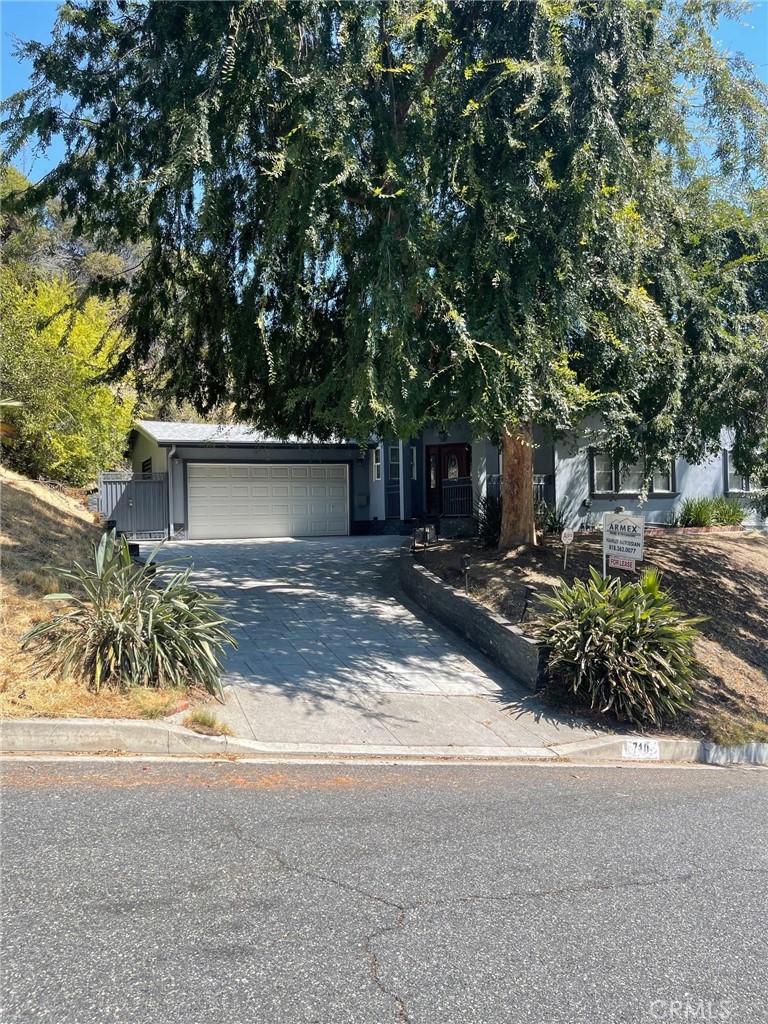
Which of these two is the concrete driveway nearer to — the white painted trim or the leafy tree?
the leafy tree

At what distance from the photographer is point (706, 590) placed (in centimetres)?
1214

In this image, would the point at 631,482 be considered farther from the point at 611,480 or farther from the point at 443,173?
the point at 443,173

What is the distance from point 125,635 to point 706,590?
8.83 meters

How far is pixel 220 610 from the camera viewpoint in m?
11.4

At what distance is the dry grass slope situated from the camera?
681cm

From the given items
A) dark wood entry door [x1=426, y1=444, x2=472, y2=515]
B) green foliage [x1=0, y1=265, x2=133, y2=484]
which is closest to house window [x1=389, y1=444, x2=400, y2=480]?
dark wood entry door [x1=426, y1=444, x2=472, y2=515]

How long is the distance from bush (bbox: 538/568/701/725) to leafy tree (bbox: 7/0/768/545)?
2.35 m

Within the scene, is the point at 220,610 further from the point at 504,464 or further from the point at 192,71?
the point at 192,71

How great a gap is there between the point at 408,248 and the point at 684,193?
518 centimetres

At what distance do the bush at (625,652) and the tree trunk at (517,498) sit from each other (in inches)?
156

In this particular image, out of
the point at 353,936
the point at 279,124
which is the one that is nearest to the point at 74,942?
the point at 353,936

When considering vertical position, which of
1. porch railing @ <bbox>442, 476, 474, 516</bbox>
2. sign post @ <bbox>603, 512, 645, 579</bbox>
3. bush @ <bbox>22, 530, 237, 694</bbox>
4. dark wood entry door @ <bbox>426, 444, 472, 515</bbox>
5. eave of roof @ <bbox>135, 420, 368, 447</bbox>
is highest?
eave of roof @ <bbox>135, 420, 368, 447</bbox>

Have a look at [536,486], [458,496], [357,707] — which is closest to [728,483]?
[536,486]

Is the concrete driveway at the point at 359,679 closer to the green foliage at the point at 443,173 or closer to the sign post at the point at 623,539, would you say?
the sign post at the point at 623,539
